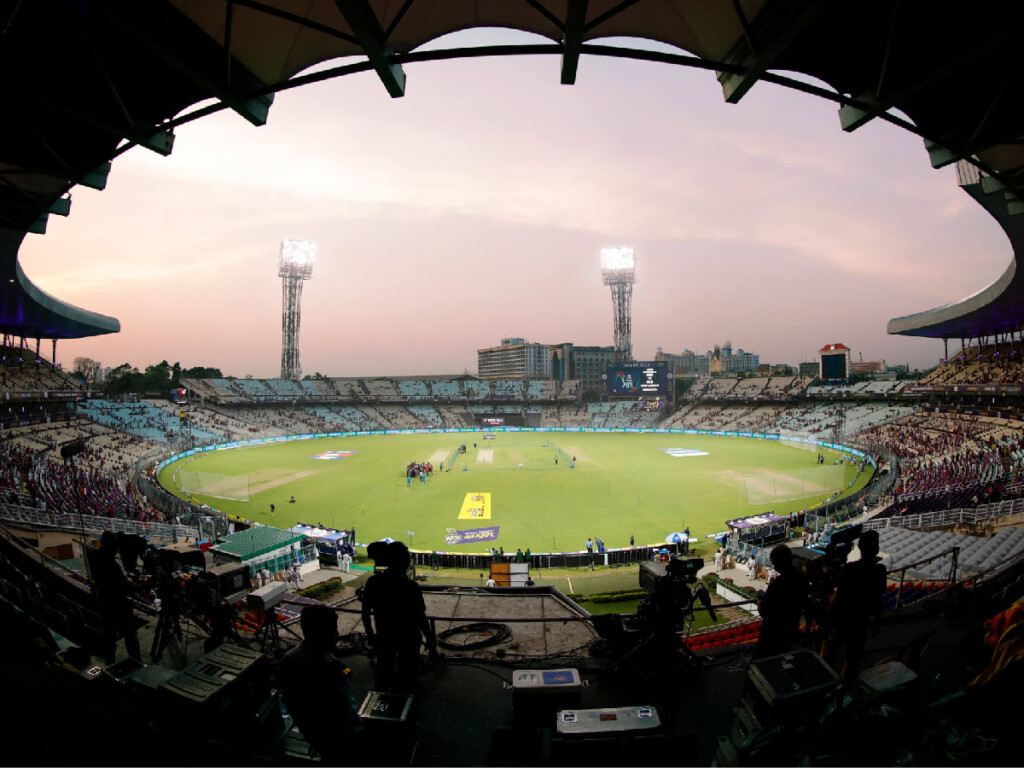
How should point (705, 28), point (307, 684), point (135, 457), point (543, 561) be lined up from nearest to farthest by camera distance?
point (307, 684)
point (705, 28)
point (543, 561)
point (135, 457)

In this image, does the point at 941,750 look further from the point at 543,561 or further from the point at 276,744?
the point at 543,561

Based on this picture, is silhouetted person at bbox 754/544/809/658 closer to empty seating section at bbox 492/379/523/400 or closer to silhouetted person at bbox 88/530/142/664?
silhouetted person at bbox 88/530/142/664

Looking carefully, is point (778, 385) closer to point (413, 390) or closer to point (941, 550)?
point (413, 390)

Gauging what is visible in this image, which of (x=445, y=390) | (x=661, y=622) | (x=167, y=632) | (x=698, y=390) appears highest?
(x=445, y=390)

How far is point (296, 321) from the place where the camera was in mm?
71625

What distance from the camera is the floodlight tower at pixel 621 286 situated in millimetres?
70438

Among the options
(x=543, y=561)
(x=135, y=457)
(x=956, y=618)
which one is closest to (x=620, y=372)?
(x=543, y=561)

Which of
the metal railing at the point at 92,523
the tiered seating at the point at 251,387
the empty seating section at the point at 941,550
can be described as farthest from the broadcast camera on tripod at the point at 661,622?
the tiered seating at the point at 251,387

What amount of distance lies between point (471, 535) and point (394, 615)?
1722cm

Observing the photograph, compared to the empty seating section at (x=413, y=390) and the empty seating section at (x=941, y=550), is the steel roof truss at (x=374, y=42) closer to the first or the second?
the empty seating section at (x=941, y=550)

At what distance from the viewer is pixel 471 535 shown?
808 inches

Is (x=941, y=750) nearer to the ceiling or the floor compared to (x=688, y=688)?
nearer to the ceiling

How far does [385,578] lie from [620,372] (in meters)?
58.9

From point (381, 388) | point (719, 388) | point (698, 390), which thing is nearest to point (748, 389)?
point (719, 388)
